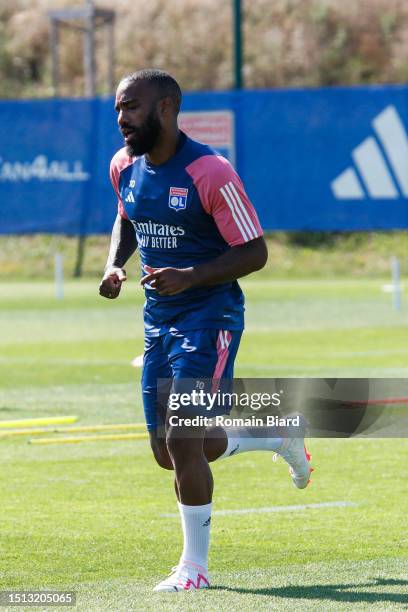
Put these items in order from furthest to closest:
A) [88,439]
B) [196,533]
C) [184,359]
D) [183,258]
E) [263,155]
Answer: [263,155], [88,439], [183,258], [184,359], [196,533]

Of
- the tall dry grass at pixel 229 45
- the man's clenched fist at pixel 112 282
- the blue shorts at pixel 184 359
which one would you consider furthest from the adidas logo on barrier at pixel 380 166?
the blue shorts at pixel 184 359

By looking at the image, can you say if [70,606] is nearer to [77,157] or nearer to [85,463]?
[85,463]

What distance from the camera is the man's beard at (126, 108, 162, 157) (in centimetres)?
638

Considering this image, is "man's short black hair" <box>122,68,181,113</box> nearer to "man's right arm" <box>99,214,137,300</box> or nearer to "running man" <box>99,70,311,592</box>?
"running man" <box>99,70,311,592</box>

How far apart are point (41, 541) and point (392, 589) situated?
6.40ft

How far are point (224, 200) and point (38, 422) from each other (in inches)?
190

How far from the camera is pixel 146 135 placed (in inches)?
A: 252

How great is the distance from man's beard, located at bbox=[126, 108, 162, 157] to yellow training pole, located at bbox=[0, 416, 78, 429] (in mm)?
4512

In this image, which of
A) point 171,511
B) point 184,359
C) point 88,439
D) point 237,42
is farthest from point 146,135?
point 237,42

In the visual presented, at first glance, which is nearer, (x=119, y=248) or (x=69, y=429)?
(x=119, y=248)

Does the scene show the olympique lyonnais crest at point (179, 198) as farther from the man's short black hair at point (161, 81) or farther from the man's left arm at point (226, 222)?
the man's short black hair at point (161, 81)

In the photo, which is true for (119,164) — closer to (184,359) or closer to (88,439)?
(184,359)

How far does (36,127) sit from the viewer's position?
2633 cm

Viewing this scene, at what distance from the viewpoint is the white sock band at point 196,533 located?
6.29 m
